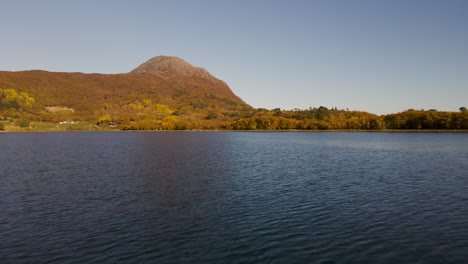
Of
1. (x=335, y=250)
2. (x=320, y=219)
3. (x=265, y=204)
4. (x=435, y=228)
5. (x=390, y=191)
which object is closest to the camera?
(x=335, y=250)

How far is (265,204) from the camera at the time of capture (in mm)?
32406

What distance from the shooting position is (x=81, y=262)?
18922mm

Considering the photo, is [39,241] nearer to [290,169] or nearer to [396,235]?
[396,235]

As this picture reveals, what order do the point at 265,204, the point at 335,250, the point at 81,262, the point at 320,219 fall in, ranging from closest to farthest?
1. the point at 81,262
2. the point at 335,250
3. the point at 320,219
4. the point at 265,204

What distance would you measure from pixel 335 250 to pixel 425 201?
744 inches

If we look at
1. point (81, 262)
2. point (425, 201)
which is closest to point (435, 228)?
point (425, 201)

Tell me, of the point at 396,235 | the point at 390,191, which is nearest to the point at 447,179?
the point at 390,191

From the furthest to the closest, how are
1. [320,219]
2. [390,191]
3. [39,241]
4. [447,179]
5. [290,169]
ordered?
[290,169] → [447,179] → [390,191] → [320,219] → [39,241]

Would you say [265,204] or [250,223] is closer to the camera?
[250,223]

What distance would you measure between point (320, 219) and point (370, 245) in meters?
6.23

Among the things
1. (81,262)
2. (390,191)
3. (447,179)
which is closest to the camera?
(81,262)

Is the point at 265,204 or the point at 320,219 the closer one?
the point at 320,219

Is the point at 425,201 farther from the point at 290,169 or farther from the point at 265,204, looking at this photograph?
the point at 290,169

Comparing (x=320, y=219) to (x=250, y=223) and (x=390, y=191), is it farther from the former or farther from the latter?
(x=390, y=191)
